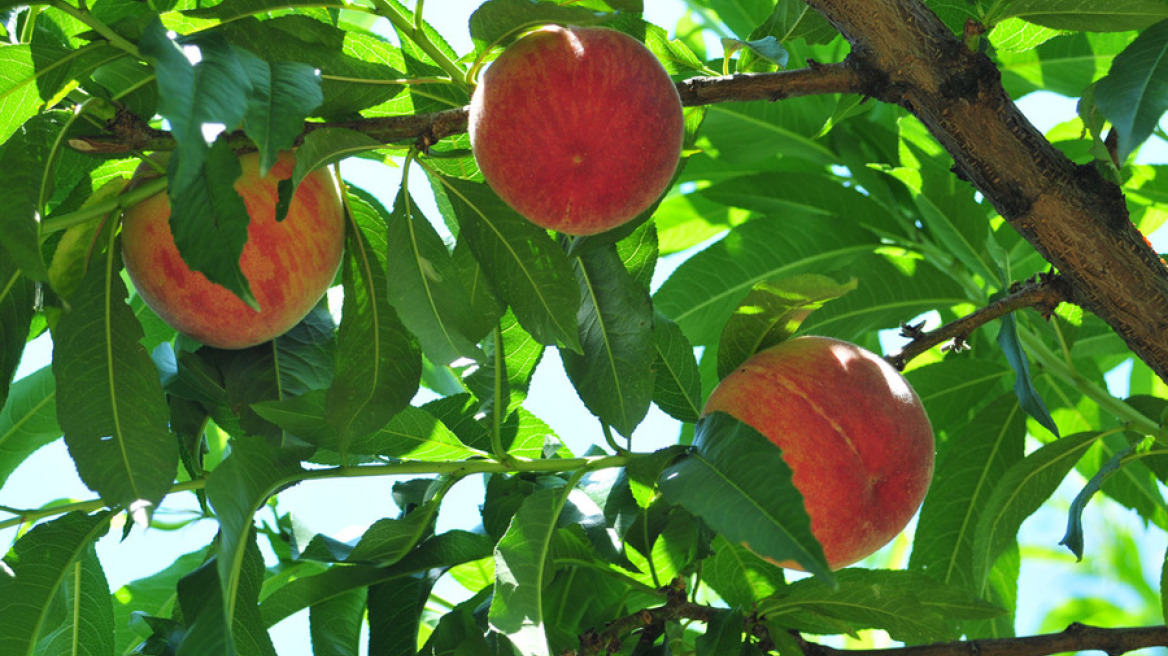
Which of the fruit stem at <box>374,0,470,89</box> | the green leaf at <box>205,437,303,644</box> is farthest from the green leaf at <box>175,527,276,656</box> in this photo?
the fruit stem at <box>374,0,470,89</box>

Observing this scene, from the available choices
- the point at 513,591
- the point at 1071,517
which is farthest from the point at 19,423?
the point at 1071,517

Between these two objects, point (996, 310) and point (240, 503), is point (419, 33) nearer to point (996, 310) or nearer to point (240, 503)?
point (240, 503)

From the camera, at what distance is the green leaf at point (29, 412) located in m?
1.97

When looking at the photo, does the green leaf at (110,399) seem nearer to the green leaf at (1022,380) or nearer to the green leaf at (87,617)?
the green leaf at (87,617)

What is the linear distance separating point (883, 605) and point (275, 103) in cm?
97

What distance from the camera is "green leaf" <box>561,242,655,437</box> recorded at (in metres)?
1.45

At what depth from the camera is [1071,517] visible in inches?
54.3

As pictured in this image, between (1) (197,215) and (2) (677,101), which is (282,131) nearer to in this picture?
(1) (197,215)

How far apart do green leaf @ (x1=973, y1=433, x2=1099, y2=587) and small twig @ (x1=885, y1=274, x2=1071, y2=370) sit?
0.26m

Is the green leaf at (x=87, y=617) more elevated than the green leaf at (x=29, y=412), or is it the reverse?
the green leaf at (x=29, y=412)

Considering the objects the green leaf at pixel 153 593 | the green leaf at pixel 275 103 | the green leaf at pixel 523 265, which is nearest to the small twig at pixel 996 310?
the green leaf at pixel 523 265

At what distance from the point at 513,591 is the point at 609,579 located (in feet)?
1.47

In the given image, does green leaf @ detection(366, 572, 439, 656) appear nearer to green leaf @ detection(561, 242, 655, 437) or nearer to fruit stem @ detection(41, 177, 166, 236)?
green leaf @ detection(561, 242, 655, 437)

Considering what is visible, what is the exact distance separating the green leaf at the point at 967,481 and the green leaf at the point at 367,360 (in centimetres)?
99
